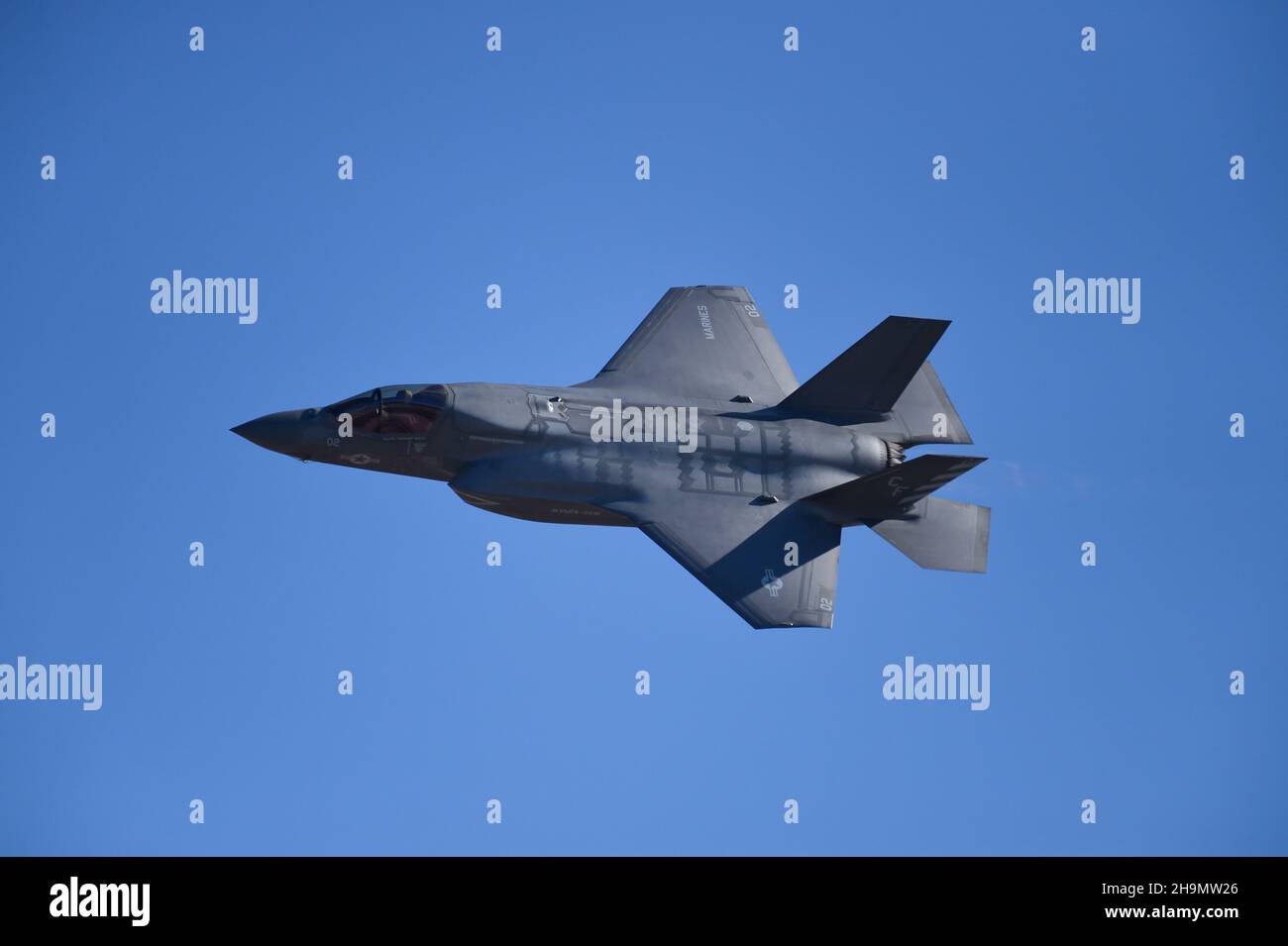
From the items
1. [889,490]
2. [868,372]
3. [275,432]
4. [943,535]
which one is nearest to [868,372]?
[868,372]

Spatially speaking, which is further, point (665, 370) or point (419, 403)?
point (665, 370)

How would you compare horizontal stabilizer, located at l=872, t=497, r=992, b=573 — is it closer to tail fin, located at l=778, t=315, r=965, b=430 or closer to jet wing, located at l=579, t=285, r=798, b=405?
tail fin, located at l=778, t=315, r=965, b=430

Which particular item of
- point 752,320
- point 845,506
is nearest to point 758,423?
point 845,506

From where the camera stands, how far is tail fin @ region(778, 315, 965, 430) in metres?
37.0

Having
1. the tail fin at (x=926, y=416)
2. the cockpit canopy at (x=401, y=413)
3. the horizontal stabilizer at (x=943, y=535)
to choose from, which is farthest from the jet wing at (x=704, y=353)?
the horizontal stabilizer at (x=943, y=535)

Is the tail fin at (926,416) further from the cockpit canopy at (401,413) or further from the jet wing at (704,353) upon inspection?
the cockpit canopy at (401,413)

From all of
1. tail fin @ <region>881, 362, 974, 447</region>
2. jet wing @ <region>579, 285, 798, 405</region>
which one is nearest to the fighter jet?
tail fin @ <region>881, 362, 974, 447</region>

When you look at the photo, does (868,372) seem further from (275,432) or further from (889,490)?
(275,432)

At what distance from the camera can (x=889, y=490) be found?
3553 cm

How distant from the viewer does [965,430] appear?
38625 millimetres

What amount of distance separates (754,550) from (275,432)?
1015 cm

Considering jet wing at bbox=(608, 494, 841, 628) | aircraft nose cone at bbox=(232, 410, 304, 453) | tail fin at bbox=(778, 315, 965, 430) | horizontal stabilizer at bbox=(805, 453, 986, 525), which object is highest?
tail fin at bbox=(778, 315, 965, 430)

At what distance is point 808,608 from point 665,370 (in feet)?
24.0
